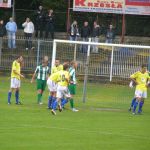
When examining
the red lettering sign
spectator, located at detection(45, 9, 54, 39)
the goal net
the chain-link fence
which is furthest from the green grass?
the chain-link fence

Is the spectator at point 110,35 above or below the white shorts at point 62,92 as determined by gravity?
above

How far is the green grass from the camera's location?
790 inches

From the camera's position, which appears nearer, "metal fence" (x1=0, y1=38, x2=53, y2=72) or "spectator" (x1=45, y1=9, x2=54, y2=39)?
"metal fence" (x1=0, y1=38, x2=53, y2=72)

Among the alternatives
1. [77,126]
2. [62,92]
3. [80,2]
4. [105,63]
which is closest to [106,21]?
[80,2]

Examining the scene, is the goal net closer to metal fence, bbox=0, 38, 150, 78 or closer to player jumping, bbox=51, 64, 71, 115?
metal fence, bbox=0, 38, 150, 78

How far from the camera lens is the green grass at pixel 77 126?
2006 centimetres

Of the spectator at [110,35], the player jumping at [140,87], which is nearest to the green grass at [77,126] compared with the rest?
the player jumping at [140,87]

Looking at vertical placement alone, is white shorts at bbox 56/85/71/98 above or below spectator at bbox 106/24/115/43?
below

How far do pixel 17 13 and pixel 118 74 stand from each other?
13.6 metres

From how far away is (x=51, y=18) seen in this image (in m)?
44.3

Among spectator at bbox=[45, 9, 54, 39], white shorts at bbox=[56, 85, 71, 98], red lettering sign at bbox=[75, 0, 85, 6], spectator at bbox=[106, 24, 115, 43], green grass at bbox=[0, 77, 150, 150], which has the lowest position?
green grass at bbox=[0, 77, 150, 150]

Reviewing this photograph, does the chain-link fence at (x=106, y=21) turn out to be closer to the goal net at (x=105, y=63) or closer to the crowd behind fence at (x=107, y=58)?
the crowd behind fence at (x=107, y=58)

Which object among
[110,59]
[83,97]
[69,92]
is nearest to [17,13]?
[110,59]

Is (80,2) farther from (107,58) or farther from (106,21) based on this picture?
(107,58)
